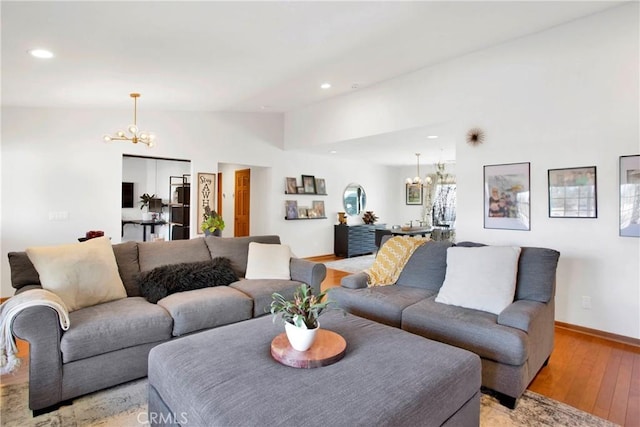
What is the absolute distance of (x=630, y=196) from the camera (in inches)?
123

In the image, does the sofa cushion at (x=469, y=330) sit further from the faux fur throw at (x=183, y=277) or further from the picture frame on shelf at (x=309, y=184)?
the picture frame on shelf at (x=309, y=184)

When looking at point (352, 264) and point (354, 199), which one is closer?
point (352, 264)

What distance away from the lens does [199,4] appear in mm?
2469

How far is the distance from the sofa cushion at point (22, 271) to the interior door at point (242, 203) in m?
4.94

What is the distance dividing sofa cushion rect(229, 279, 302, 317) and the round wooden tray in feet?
3.80

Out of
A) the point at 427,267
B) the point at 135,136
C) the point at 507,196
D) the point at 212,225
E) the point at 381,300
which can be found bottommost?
the point at 381,300

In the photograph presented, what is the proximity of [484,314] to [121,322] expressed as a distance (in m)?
2.46

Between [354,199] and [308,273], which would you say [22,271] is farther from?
[354,199]

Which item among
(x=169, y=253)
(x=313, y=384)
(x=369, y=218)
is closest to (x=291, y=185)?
(x=369, y=218)

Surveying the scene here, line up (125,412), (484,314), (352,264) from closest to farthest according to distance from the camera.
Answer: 1. (125,412)
2. (484,314)
3. (352,264)

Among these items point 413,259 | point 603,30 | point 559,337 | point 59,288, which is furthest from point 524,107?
point 59,288

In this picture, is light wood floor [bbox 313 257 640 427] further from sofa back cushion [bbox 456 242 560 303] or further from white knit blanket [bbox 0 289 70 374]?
white knit blanket [bbox 0 289 70 374]

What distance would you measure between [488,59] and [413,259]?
8.21 ft

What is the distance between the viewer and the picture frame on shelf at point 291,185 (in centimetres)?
717
